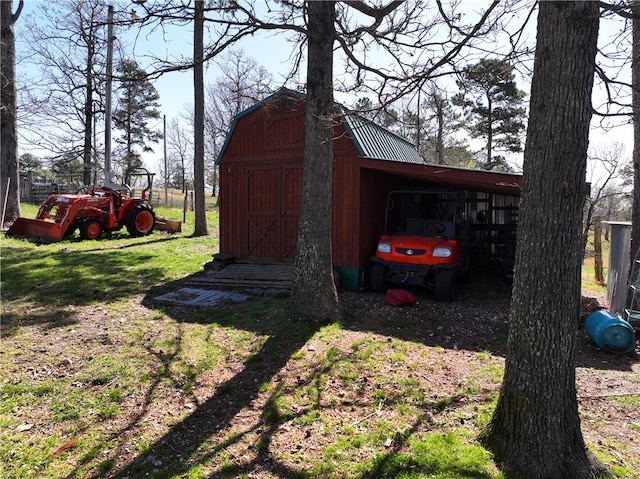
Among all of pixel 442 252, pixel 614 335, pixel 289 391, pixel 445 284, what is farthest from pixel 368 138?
pixel 289 391

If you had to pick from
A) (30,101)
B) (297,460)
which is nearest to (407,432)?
(297,460)

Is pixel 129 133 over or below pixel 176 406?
over

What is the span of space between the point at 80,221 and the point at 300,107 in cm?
756

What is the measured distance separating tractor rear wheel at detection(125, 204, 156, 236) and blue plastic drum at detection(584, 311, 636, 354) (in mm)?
12345

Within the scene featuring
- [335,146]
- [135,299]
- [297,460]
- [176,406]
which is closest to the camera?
[297,460]

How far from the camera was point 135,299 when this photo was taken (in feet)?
22.6

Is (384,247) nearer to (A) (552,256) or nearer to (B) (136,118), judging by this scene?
(A) (552,256)

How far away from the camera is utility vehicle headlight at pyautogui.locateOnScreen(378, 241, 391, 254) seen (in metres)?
7.87

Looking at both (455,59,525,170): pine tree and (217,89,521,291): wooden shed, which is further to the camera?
(455,59,525,170): pine tree

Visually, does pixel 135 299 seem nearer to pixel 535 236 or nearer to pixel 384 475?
pixel 384 475

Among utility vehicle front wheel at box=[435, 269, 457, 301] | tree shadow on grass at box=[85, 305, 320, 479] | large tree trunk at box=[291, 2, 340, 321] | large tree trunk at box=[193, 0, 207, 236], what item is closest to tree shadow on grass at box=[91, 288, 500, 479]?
tree shadow on grass at box=[85, 305, 320, 479]

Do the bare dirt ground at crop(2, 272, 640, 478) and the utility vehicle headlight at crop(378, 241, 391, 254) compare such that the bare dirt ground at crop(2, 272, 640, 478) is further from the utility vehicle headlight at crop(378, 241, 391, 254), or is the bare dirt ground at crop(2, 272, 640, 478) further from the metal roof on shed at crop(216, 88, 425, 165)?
the metal roof on shed at crop(216, 88, 425, 165)

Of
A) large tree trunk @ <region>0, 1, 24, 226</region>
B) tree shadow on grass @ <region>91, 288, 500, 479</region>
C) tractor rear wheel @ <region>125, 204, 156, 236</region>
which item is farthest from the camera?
tractor rear wheel @ <region>125, 204, 156, 236</region>

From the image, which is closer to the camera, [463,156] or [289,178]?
[289,178]
